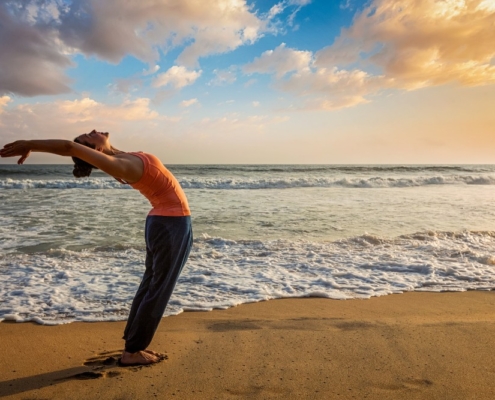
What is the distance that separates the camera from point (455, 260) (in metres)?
6.87

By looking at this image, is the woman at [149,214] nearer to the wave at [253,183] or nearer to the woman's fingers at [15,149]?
the woman's fingers at [15,149]

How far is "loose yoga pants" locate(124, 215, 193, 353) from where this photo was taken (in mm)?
2807

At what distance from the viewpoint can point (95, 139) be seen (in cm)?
260

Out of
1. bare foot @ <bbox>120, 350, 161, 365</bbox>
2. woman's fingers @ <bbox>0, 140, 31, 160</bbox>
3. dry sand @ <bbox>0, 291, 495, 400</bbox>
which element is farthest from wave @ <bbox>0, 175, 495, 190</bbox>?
woman's fingers @ <bbox>0, 140, 31, 160</bbox>

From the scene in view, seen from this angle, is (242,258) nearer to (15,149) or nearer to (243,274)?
(243,274)

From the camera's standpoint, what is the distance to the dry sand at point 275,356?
269cm

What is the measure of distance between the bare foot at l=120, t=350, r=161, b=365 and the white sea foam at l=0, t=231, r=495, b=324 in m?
1.29

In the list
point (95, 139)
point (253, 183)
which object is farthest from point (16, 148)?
point (253, 183)

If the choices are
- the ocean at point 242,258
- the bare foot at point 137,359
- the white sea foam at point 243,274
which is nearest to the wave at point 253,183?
the ocean at point 242,258

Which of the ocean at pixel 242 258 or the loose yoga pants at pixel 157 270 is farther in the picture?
the ocean at pixel 242 258

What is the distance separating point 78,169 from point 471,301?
188 inches

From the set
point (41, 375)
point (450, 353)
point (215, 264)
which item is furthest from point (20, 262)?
point (450, 353)

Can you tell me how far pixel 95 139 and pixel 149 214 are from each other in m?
0.65

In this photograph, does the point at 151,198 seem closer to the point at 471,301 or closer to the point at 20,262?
the point at 471,301
